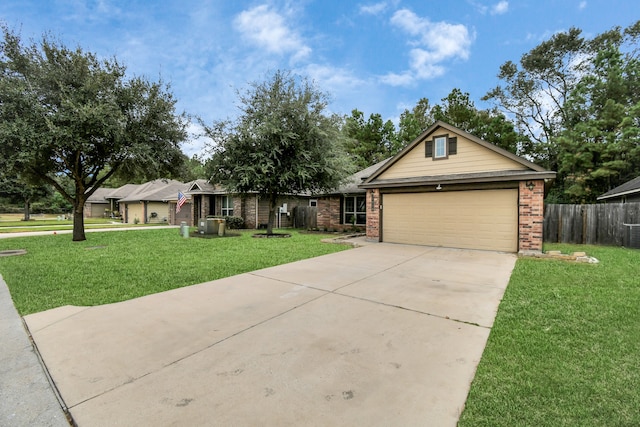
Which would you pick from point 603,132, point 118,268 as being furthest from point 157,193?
point 603,132

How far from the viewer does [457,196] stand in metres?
10.4

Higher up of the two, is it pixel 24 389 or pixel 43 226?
pixel 24 389

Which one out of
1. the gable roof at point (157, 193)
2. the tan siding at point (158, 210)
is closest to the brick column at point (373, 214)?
the gable roof at point (157, 193)

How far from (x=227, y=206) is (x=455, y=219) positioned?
51.3ft

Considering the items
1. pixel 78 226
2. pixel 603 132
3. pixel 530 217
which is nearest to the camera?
pixel 530 217

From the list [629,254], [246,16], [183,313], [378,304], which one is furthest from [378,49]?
[183,313]

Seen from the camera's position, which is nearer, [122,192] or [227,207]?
[227,207]

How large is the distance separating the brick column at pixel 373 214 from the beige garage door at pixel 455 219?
0.26 m

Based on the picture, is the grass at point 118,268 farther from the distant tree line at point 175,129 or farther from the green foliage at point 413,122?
the green foliage at point 413,122

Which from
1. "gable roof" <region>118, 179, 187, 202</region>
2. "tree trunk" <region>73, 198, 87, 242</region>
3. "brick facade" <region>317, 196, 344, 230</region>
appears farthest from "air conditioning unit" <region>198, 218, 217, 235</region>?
"gable roof" <region>118, 179, 187, 202</region>

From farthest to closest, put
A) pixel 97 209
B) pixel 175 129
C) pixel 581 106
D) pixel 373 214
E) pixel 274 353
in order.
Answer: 1. pixel 97 209
2. pixel 581 106
3. pixel 175 129
4. pixel 373 214
5. pixel 274 353

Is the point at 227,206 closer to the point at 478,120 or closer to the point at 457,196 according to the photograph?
the point at 457,196

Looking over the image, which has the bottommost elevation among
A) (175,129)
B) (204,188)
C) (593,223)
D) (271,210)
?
(593,223)

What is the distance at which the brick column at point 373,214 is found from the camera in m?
12.1
